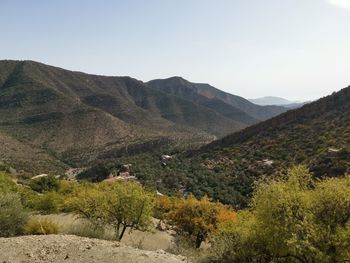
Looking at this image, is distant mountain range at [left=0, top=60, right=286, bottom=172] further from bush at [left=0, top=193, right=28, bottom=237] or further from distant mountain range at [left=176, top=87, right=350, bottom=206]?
bush at [left=0, top=193, right=28, bottom=237]

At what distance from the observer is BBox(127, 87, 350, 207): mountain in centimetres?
4931

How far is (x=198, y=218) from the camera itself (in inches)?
1309

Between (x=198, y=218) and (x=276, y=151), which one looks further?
(x=276, y=151)

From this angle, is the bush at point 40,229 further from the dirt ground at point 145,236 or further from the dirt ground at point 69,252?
the dirt ground at point 145,236

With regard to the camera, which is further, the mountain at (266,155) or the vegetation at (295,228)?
the mountain at (266,155)

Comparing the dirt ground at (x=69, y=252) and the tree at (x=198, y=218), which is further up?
the dirt ground at (x=69, y=252)

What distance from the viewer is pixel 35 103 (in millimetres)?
142250

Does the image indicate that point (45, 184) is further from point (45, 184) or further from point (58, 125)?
point (58, 125)

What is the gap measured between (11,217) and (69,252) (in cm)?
612

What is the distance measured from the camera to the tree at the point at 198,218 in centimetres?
3278

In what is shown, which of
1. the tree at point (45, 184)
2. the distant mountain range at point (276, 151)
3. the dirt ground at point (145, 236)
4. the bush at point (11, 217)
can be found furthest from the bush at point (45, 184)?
the bush at point (11, 217)

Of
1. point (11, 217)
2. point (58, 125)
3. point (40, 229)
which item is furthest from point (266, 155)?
point (58, 125)

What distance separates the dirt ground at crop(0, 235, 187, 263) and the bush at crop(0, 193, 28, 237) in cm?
322

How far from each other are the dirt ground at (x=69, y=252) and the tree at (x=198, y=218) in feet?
55.4
